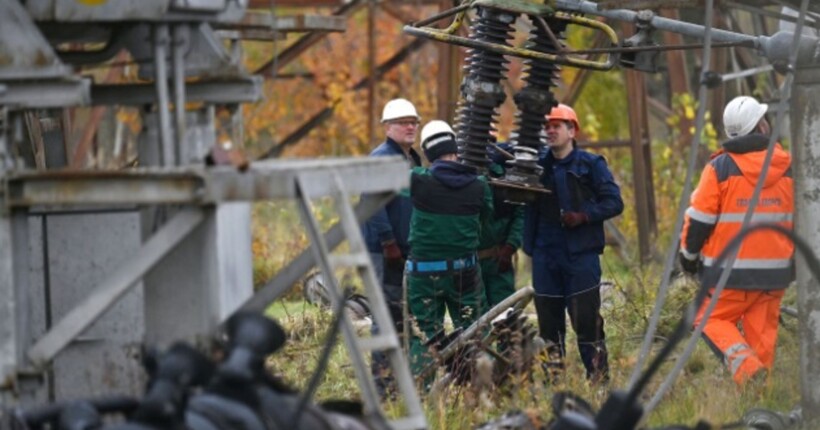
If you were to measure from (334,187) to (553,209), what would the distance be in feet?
15.5

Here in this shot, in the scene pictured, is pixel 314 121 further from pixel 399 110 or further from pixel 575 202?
pixel 575 202

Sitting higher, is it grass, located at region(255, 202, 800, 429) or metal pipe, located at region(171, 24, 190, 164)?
metal pipe, located at region(171, 24, 190, 164)

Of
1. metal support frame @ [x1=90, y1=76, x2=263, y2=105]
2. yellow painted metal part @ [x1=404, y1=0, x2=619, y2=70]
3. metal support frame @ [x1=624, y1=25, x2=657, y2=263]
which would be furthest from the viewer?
metal support frame @ [x1=624, y1=25, x2=657, y2=263]

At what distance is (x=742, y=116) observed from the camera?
11.1m

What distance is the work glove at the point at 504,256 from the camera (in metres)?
12.0

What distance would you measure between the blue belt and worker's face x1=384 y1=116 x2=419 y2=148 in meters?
1.05

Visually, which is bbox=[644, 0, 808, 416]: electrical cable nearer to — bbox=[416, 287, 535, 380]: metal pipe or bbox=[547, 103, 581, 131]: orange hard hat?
bbox=[416, 287, 535, 380]: metal pipe

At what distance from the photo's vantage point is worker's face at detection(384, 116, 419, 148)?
12328 millimetres

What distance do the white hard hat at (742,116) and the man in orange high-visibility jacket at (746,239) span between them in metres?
0.04

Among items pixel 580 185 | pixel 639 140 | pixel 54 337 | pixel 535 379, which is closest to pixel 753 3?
pixel 580 185

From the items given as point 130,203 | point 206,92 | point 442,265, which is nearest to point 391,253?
point 442,265

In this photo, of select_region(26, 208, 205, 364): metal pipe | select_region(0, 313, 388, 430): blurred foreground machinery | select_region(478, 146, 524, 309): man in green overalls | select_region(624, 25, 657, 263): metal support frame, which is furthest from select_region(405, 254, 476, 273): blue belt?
select_region(624, 25, 657, 263): metal support frame

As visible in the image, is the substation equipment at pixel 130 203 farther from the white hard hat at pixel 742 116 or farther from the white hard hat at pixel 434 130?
the white hard hat at pixel 742 116

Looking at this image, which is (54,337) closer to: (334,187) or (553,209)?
(334,187)
